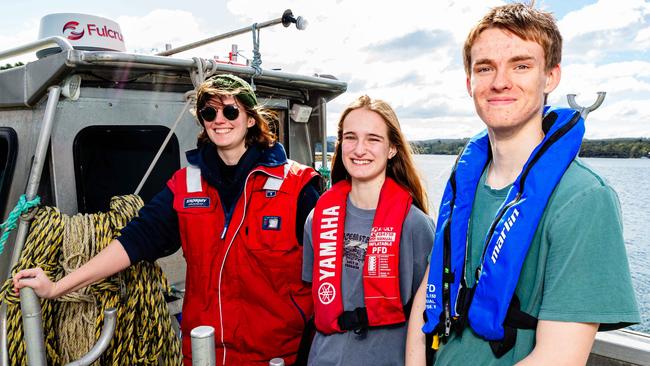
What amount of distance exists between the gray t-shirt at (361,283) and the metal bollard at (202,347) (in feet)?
1.91

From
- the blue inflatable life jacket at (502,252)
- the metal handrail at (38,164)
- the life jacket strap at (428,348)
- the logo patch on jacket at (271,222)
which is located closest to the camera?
the blue inflatable life jacket at (502,252)

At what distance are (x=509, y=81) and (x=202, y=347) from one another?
1.16 meters

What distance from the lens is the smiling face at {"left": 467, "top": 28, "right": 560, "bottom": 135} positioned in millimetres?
1376

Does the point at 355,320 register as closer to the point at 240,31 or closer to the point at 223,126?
the point at 223,126

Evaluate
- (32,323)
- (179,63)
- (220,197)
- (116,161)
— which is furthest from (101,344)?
(179,63)

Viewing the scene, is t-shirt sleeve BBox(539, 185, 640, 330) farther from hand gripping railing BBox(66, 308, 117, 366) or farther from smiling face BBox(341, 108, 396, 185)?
hand gripping railing BBox(66, 308, 117, 366)

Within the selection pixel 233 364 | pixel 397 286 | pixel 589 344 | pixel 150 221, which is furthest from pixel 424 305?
pixel 150 221

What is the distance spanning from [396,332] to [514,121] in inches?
39.3

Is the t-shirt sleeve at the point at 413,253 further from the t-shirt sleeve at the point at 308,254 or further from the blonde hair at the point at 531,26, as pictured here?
the blonde hair at the point at 531,26

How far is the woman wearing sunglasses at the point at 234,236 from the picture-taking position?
2.23 metres

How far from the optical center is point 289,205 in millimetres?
2297

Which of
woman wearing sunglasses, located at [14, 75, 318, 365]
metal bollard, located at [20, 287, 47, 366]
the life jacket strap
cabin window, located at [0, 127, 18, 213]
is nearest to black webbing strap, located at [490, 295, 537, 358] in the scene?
the life jacket strap

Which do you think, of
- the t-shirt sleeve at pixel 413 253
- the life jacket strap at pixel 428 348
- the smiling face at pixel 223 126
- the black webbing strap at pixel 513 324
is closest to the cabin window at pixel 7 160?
the smiling face at pixel 223 126

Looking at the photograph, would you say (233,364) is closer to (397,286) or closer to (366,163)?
(397,286)
